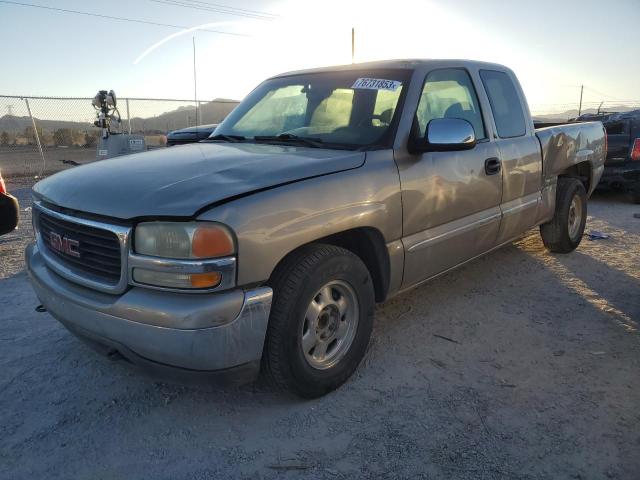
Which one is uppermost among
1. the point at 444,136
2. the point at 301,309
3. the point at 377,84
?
the point at 377,84

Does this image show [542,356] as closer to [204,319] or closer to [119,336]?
[204,319]

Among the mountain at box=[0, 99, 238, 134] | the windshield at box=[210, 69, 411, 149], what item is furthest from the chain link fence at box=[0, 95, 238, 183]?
the windshield at box=[210, 69, 411, 149]

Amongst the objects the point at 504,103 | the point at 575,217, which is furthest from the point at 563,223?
the point at 504,103

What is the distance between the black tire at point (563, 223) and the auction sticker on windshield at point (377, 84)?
279 cm

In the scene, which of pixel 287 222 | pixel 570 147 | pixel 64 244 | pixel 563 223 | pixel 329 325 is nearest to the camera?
pixel 287 222

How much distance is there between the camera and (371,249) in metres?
3.03

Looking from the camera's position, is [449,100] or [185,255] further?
[449,100]

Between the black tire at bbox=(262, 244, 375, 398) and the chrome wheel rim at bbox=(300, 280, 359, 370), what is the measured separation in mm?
29

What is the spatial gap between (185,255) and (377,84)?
6.32 ft

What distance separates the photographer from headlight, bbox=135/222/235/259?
2.18m

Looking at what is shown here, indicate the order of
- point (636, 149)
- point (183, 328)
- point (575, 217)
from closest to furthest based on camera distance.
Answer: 1. point (183, 328)
2. point (575, 217)
3. point (636, 149)

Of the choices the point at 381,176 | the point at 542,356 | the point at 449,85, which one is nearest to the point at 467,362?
the point at 542,356

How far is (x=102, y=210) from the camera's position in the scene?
7.80 feet

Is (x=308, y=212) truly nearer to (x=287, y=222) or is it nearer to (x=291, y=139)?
(x=287, y=222)
